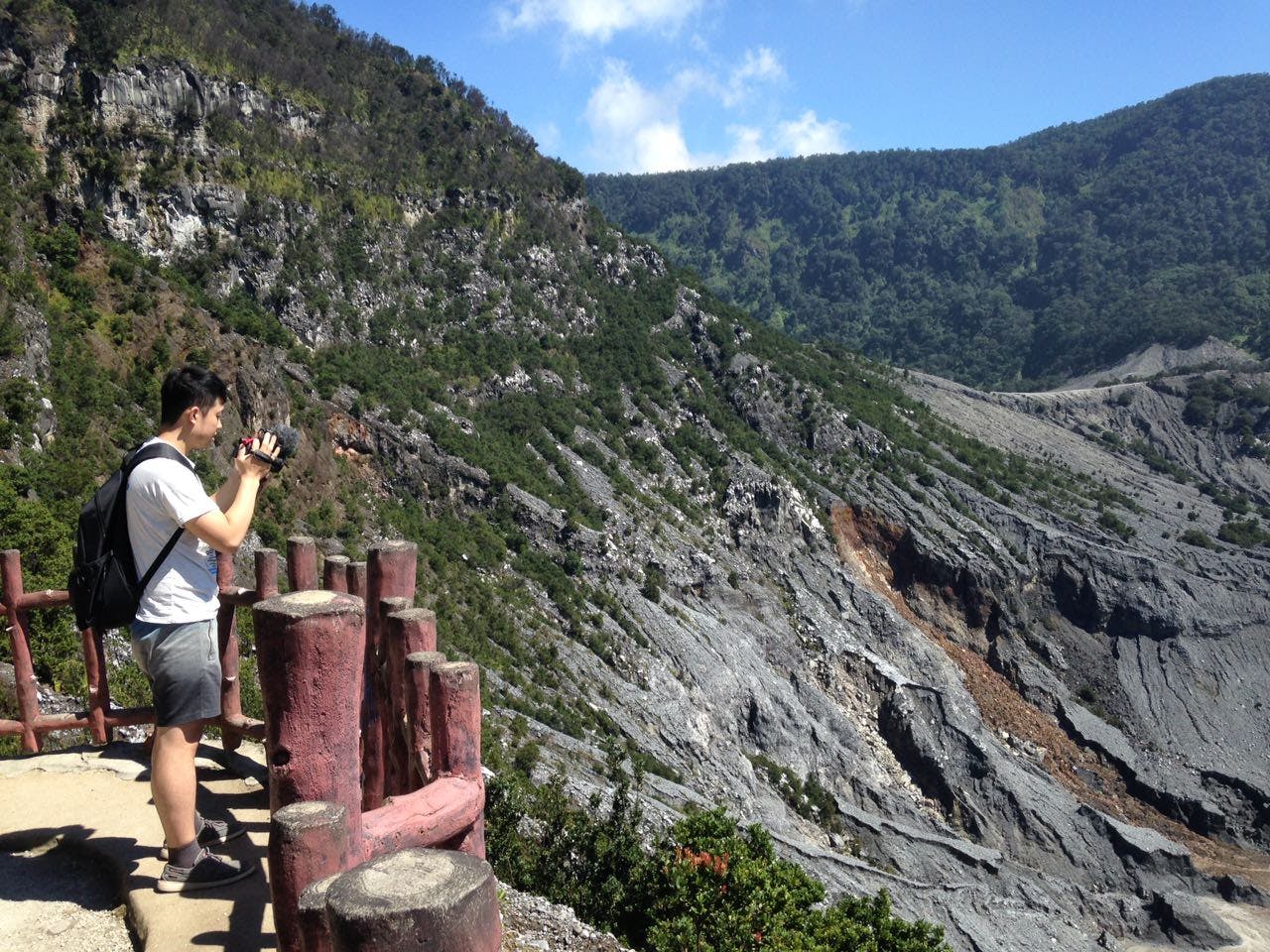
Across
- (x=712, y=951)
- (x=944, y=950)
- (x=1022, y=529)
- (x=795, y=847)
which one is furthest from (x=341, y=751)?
(x=1022, y=529)

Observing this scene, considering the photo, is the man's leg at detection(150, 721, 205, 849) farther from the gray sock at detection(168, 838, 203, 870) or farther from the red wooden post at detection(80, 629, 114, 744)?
the red wooden post at detection(80, 629, 114, 744)

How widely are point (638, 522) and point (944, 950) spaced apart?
24410 mm

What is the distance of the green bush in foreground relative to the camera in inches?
282

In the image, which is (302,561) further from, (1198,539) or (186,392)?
(1198,539)

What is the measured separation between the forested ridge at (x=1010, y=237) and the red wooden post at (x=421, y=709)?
98.5 metres

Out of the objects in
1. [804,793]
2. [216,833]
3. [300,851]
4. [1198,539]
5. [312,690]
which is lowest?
[804,793]

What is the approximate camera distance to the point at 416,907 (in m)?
1.81

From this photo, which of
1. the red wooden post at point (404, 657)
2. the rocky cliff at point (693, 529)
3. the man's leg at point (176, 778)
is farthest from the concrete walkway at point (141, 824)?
the rocky cliff at point (693, 529)

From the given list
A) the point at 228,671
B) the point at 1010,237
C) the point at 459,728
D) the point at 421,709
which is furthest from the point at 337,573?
the point at 1010,237

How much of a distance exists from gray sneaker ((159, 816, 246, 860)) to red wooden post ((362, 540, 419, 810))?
2.22 feet

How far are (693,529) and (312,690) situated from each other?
1284 inches

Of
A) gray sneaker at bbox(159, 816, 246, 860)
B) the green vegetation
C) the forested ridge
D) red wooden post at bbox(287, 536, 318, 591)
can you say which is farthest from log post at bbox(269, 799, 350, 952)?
the forested ridge

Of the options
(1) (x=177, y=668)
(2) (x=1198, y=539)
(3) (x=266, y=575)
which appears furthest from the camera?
(2) (x=1198, y=539)

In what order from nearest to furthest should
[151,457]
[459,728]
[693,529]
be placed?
[459,728] → [151,457] → [693,529]
